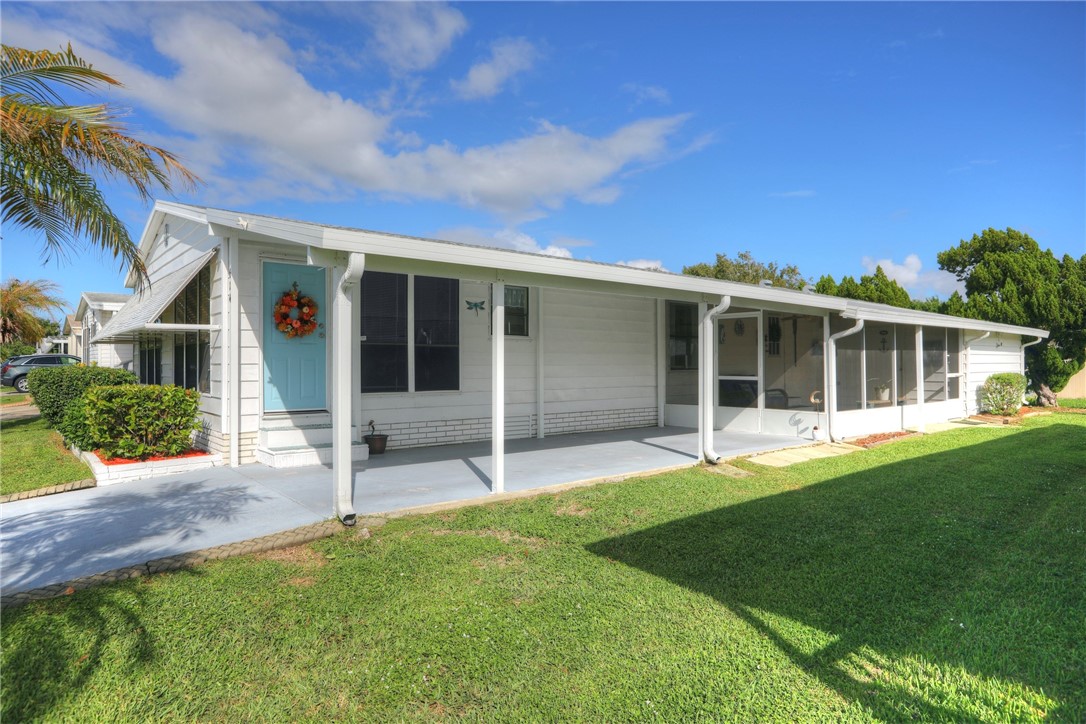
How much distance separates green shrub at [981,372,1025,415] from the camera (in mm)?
13945

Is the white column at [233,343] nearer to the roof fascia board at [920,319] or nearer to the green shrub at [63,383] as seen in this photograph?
the green shrub at [63,383]

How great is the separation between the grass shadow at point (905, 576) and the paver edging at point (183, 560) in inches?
90.9

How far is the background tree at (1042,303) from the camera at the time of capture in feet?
56.1

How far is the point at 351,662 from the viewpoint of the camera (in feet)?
9.33

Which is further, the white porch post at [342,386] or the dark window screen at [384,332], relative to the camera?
the dark window screen at [384,332]

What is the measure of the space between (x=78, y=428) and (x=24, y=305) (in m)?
12.5

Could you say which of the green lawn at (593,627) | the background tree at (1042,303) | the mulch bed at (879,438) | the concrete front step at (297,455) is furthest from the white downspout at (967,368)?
the concrete front step at (297,455)

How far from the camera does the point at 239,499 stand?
5660 mm

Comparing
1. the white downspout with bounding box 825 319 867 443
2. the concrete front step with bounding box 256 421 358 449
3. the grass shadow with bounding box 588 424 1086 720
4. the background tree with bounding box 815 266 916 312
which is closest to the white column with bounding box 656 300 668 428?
the white downspout with bounding box 825 319 867 443

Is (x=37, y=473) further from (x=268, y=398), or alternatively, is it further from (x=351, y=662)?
(x=351, y=662)

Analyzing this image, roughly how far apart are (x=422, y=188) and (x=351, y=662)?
24906 millimetres

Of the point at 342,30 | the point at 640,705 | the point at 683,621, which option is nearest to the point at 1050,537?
the point at 683,621

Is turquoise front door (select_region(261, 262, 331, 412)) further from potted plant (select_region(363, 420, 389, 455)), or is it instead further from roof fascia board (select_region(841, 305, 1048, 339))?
roof fascia board (select_region(841, 305, 1048, 339))

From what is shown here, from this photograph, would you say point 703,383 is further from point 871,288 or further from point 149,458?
point 871,288
